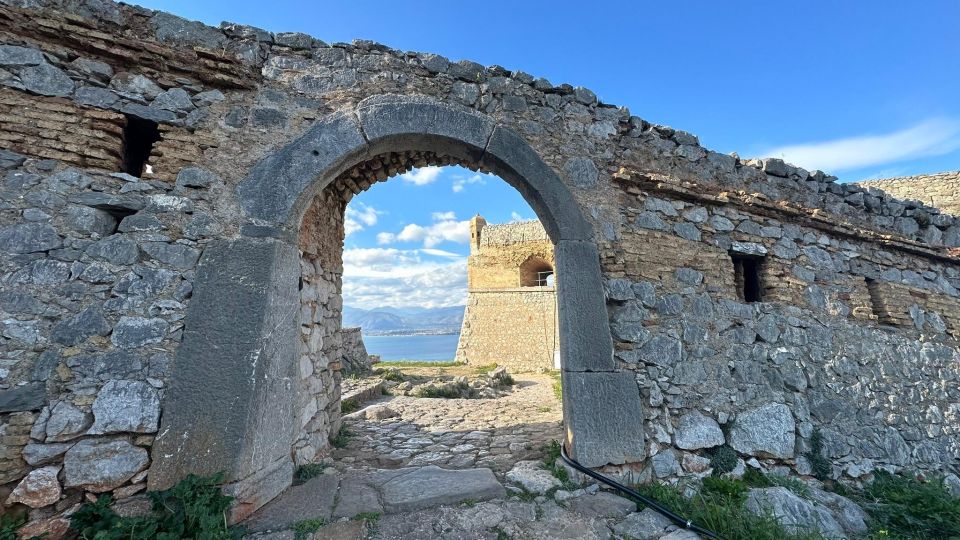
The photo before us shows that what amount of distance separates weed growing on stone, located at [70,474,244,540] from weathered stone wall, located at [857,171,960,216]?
11.7 m

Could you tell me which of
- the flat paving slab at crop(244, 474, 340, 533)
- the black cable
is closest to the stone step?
the flat paving slab at crop(244, 474, 340, 533)

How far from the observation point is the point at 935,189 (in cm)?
860

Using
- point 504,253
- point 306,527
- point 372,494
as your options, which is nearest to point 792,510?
point 372,494

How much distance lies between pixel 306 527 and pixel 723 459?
338 centimetres

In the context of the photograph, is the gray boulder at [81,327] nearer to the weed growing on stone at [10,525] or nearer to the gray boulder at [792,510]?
the weed growing on stone at [10,525]

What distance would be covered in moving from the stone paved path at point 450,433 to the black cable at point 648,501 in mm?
659

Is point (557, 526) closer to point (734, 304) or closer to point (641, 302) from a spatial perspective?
point (641, 302)

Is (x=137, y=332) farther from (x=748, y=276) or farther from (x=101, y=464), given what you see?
(x=748, y=276)

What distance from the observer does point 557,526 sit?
258 cm

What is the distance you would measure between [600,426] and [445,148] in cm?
278

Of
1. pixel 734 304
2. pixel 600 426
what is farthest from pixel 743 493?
pixel 734 304

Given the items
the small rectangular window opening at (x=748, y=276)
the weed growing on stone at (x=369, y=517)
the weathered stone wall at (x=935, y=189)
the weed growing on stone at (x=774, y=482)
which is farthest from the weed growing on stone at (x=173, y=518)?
the weathered stone wall at (x=935, y=189)

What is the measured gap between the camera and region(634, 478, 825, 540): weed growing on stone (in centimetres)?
257

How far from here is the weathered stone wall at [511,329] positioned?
1427 centimetres
